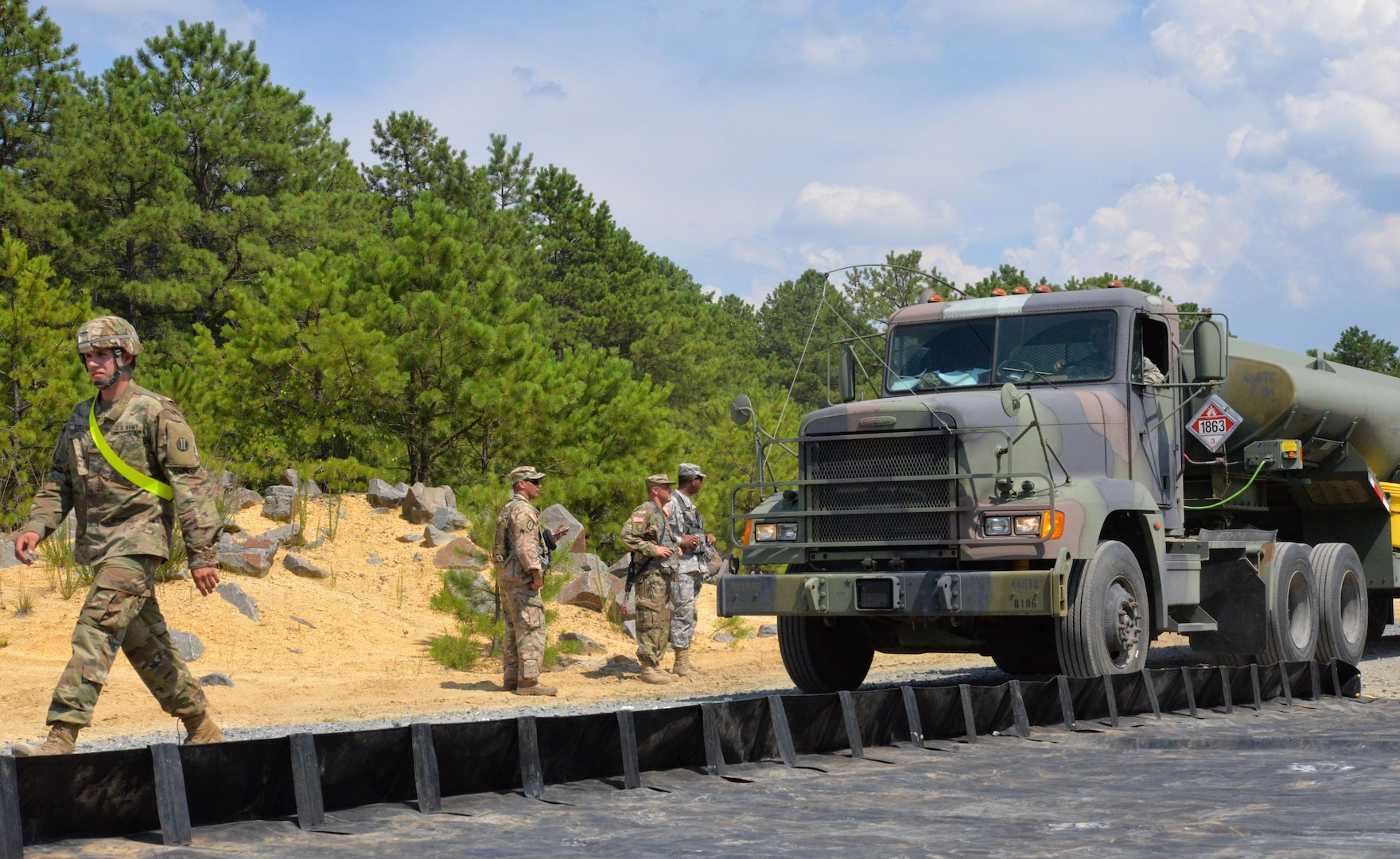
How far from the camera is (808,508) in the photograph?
10.4 m

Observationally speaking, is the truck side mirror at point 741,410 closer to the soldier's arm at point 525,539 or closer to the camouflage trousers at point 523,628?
the soldier's arm at point 525,539

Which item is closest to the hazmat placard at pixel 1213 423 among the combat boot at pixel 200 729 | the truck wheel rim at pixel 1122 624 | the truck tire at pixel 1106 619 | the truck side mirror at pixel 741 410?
the truck tire at pixel 1106 619

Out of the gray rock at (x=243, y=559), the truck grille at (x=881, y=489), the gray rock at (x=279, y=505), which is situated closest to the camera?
the truck grille at (x=881, y=489)

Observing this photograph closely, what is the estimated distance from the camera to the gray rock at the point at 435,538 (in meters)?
20.6

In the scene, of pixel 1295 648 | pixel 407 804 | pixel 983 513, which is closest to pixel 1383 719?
pixel 983 513

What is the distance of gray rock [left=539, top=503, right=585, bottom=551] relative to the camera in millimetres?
20297

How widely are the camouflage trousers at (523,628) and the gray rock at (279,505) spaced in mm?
8812

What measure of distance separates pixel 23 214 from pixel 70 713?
27.1m

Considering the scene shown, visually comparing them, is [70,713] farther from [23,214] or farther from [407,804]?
[23,214]

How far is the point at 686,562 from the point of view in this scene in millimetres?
13945

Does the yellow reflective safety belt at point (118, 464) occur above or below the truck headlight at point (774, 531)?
above

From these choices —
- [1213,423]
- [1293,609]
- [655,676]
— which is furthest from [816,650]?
[1293,609]

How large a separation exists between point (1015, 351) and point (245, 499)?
508 inches

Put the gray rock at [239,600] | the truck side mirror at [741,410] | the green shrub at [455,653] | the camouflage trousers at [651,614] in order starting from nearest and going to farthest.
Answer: the truck side mirror at [741,410]
the camouflage trousers at [651,614]
the green shrub at [455,653]
the gray rock at [239,600]
